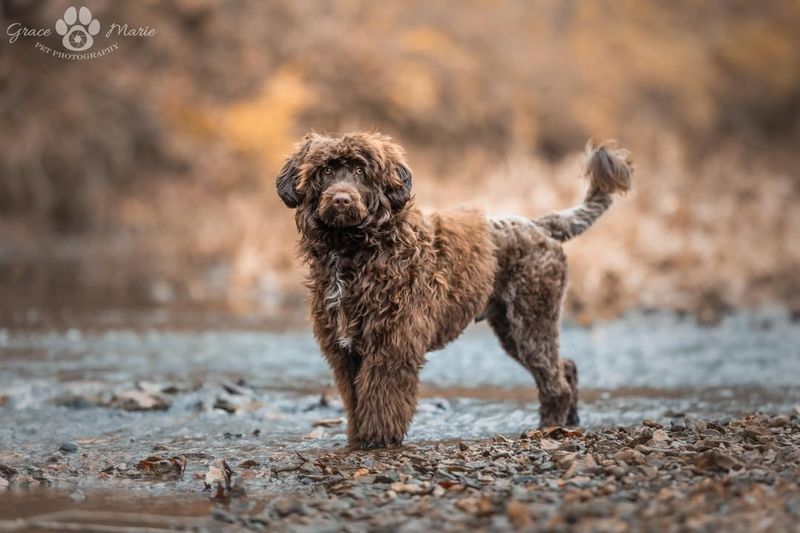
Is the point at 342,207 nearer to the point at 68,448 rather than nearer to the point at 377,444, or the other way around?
the point at 377,444

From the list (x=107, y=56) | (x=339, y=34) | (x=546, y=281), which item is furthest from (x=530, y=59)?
(x=546, y=281)

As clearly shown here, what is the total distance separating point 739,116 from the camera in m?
33.0

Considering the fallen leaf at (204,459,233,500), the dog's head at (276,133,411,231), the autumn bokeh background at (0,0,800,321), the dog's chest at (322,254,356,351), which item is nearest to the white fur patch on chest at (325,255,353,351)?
the dog's chest at (322,254,356,351)

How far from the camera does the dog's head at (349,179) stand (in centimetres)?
625

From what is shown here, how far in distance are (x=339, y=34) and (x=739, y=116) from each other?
572 inches

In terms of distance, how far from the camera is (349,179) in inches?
248

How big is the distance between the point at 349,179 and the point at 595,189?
2.82m

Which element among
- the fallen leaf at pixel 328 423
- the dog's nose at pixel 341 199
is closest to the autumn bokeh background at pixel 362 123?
the fallen leaf at pixel 328 423

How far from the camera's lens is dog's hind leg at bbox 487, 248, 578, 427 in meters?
7.54

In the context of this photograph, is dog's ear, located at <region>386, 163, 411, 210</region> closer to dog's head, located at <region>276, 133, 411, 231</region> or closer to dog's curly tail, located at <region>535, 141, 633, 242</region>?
dog's head, located at <region>276, 133, 411, 231</region>

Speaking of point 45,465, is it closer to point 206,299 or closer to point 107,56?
point 206,299
